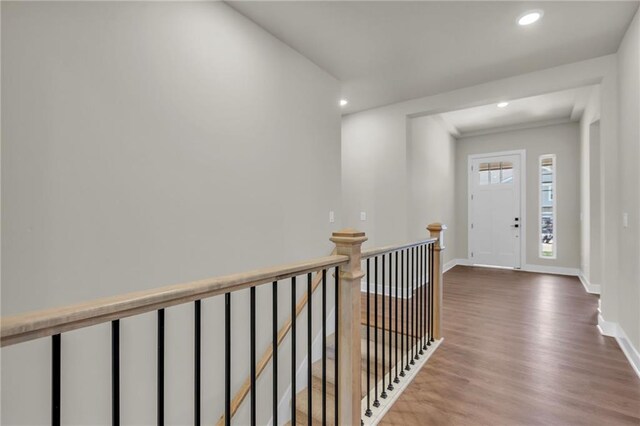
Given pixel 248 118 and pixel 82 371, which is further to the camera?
pixel 248 118

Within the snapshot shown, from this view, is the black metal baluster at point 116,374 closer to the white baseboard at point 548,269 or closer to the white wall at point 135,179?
the white wall at point 135,179

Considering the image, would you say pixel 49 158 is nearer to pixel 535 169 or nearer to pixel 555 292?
pixel 555 292

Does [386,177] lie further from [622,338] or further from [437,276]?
[622,338]

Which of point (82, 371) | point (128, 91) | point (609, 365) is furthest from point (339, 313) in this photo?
point (609, 365)

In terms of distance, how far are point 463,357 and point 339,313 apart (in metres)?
1.60

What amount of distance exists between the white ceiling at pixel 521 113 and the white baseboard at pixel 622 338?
268 centimetres

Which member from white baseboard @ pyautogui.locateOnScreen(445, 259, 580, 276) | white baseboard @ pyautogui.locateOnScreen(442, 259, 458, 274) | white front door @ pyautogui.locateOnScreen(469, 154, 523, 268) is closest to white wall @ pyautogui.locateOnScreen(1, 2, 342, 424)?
white baseboard @ pyautogui.locateOnScreen(442, 259, 458, 274)

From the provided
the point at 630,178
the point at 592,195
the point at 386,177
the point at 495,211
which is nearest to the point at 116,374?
the point at 630,178

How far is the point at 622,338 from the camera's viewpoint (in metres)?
2.65

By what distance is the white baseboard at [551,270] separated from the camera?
211 inches

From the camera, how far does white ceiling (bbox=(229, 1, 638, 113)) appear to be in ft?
7.21

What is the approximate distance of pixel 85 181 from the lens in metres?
1.47

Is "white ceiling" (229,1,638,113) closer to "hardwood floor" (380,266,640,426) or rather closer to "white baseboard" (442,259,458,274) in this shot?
"hardwood floor" (380,266,640,426)

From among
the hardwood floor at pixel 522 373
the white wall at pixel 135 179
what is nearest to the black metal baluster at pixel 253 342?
the white wall at pixel 135 179
